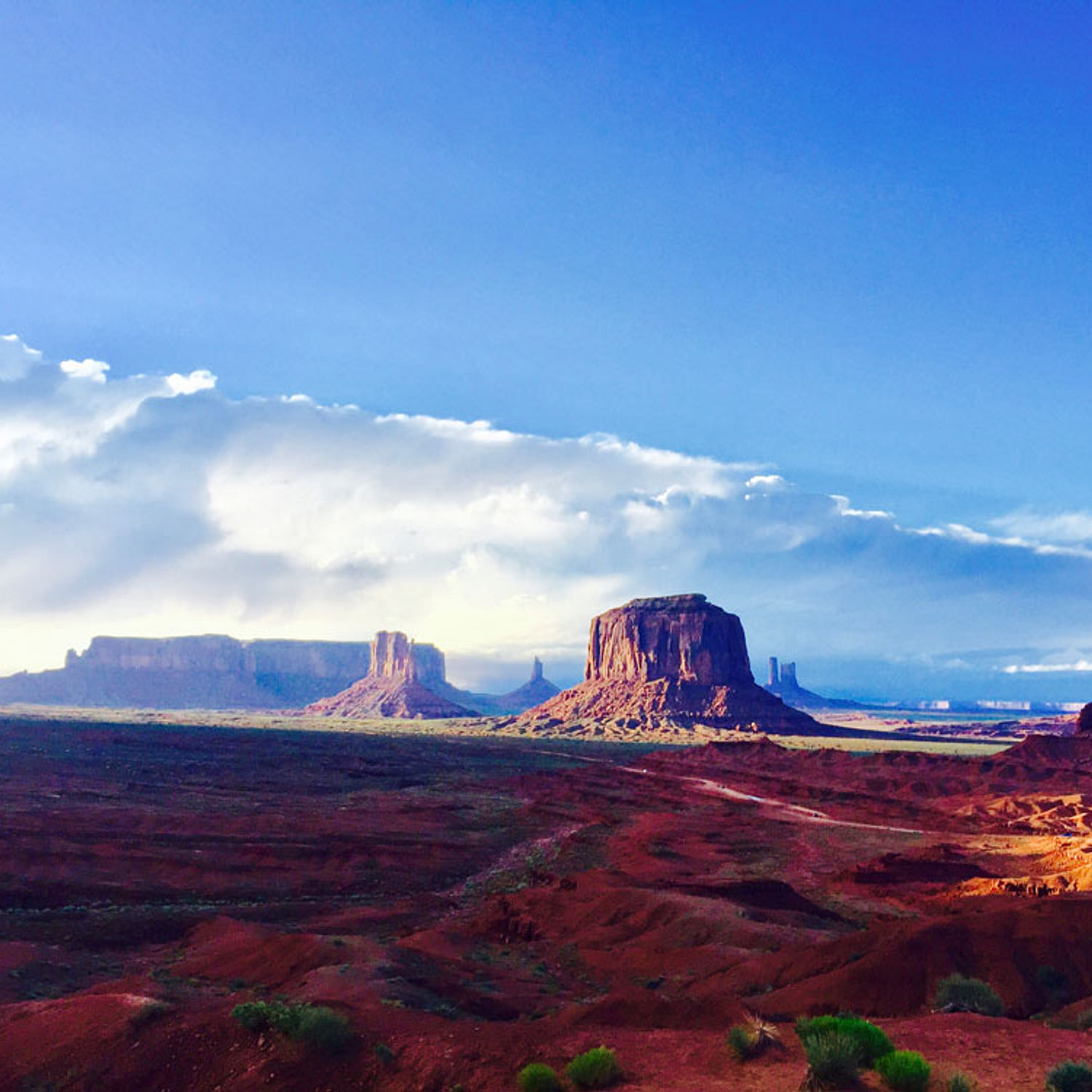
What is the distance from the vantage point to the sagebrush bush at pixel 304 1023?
11.5m

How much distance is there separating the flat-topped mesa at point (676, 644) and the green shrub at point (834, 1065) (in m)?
167

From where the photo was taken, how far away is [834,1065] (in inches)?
385

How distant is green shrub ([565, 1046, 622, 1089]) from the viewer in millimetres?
10484

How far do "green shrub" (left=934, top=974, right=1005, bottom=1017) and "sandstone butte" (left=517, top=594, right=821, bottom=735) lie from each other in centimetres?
14369

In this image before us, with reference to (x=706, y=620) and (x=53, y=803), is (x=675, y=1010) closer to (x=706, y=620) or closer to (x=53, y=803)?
(x=53, y=803)

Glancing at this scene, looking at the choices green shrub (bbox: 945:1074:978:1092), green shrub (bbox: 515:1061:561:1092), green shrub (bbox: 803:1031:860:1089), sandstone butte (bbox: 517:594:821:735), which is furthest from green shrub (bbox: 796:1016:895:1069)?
sandstone butte (bbox: 517:594:821:735)

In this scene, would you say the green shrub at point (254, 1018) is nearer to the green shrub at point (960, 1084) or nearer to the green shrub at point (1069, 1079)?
the green shrub at point (960, 1084)

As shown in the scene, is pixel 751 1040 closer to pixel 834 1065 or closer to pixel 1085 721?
pixel 834 1065

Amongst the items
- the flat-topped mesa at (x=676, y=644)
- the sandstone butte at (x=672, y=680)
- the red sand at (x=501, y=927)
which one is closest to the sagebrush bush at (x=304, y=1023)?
the red sand at (x=501, y=927)

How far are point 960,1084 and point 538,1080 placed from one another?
14.8 ft

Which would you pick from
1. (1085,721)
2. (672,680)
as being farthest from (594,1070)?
(672,680)

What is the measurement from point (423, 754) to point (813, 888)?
229 feet

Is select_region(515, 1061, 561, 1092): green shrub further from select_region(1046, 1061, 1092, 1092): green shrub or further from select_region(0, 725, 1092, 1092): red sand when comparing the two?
select_region(1046, 1061, 1092, 1092): green shrub

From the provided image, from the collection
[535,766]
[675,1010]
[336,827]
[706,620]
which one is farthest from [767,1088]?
[706,620]
